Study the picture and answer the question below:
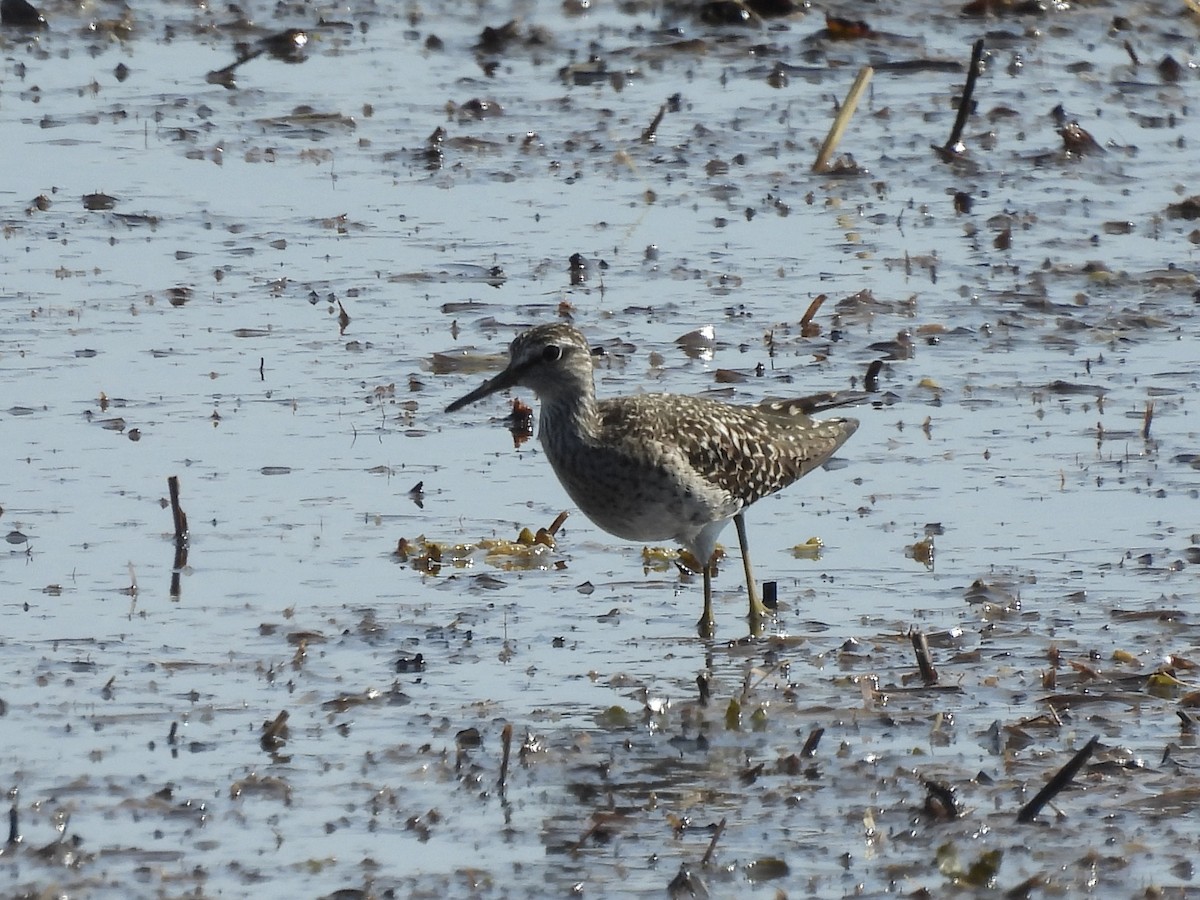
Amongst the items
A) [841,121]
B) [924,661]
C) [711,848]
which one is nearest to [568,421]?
[924,661]

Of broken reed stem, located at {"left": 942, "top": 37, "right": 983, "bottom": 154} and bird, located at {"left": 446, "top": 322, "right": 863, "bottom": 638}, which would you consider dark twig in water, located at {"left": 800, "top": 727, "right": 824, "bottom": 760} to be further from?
broken reed stem, located at {"left": 942, "top": 37, "right": 983, "bottom": 154}

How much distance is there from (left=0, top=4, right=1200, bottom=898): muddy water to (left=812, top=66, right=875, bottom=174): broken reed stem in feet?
0.57

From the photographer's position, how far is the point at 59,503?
996cm

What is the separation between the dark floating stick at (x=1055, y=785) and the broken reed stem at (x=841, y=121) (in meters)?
7.95

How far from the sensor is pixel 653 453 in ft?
30.8

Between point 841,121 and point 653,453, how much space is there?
5768 mm

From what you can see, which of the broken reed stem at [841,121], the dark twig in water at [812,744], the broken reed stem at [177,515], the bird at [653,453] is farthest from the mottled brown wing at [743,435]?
the broken reed stem at [841,121]

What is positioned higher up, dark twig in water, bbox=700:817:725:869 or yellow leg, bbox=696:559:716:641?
yellow leg, bbox=696:559:716:641

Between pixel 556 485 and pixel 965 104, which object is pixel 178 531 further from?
pixel 965 104

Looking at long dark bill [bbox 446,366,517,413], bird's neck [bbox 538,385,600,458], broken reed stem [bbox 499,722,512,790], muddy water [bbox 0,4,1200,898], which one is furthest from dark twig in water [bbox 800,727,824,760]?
long dark bill [bbox 446,366,517,413]

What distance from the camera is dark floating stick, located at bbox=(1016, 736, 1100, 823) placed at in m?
6.71

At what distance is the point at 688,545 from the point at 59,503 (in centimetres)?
263

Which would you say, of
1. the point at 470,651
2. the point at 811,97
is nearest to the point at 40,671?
the point at 470,651

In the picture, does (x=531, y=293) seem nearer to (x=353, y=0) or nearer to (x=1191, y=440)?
(x=1191, y=440)
